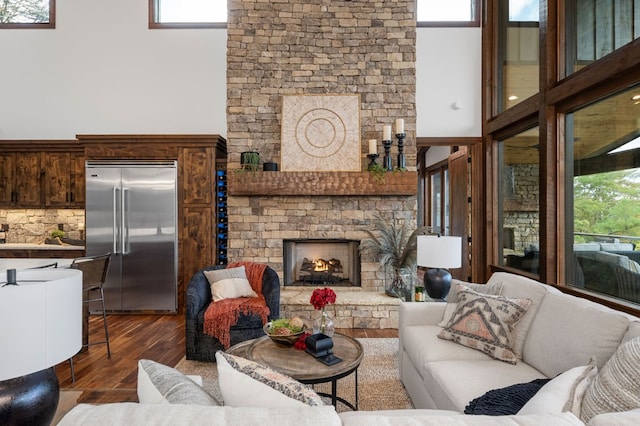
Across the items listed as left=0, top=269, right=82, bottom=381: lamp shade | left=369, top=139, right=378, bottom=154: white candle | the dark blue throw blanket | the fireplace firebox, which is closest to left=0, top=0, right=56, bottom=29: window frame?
the fireplace firebox

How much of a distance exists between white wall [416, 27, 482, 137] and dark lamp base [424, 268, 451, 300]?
2138 millimetres

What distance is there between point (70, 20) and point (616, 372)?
658 cm

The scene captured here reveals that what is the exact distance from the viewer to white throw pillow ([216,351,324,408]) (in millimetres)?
928

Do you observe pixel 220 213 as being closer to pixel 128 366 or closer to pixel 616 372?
pixel 128 366

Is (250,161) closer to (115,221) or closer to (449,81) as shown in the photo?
(115,221)

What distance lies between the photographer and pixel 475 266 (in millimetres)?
4582

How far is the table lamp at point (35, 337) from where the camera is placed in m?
1.00

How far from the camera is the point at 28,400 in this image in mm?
1205

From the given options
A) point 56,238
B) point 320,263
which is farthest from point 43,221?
point 320,263

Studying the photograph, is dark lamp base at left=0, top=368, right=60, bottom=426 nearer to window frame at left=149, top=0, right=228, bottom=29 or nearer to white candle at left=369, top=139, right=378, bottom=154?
white candle at left=369, top=139, right=378, bottom=154

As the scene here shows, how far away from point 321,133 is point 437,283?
7.25 feet

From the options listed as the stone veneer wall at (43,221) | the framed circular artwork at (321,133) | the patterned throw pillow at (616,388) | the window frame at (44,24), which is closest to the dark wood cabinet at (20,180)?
the stone veneer wall at (43,221)

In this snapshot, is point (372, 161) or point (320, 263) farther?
point (320, 263)

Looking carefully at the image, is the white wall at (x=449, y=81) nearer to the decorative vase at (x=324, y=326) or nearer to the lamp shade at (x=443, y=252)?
the lamp shade at (x=443, y=252)
